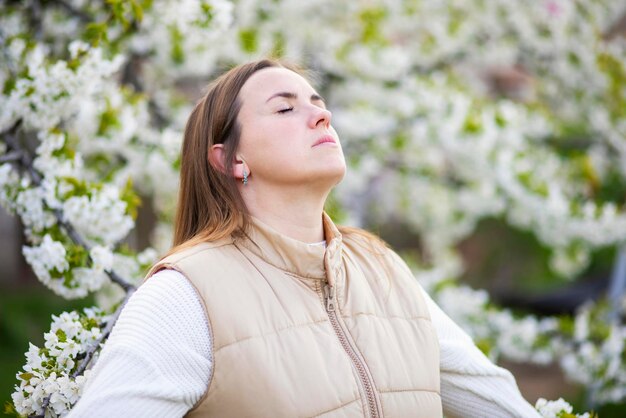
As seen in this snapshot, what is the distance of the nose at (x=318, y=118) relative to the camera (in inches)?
70.1

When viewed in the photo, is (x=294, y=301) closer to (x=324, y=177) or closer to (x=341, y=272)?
(x=341, y=272)

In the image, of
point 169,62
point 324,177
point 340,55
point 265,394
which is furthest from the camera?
point 340,55

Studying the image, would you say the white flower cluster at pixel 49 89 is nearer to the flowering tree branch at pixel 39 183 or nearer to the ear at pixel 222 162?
the flowering tree branch at pixel 39 183

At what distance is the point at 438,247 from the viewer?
704cm

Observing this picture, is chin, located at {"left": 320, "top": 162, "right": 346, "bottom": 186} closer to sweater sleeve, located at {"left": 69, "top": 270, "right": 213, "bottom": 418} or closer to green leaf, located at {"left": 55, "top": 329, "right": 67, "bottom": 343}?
sweater sleeve, located at {"left": 69, "top": 270, "right": 213, "bottom": 418}

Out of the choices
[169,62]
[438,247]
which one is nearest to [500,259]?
[438,247]

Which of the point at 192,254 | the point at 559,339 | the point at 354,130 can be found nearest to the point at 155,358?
the point at 192,254

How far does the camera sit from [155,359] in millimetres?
1428

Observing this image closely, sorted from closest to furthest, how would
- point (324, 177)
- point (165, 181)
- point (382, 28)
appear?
1. point (324, 177)
2. point (165, 181)
3. point (382, 28)

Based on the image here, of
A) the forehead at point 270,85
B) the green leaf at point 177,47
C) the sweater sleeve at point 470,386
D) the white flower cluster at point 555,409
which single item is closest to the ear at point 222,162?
the forehead at point 270,85

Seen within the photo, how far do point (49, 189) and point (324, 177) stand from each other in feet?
3.25

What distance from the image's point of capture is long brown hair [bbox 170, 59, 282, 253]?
1770 mm

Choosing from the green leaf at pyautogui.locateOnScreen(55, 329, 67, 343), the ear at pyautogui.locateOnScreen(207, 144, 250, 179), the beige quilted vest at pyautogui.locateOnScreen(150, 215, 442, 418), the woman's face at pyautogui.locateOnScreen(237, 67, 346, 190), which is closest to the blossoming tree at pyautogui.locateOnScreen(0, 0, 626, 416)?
the green leaf at pyautogui.locateOnScreen(55, 329, 67, 343)

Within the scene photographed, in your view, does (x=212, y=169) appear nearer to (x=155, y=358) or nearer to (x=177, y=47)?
(x=155, y=358)
